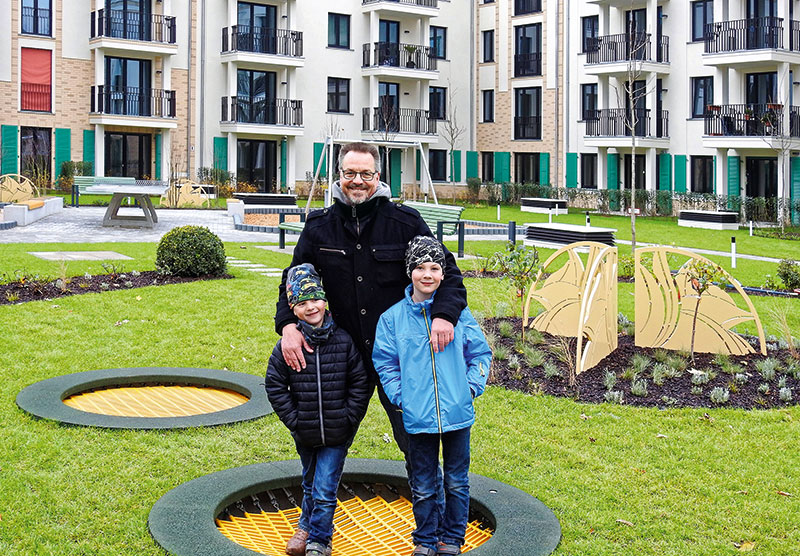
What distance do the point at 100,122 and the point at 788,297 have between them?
30.6 metres

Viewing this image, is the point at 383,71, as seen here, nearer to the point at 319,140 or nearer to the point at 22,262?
the point at 319,140

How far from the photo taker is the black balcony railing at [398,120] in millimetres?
45344

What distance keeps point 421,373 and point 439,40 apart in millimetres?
45246

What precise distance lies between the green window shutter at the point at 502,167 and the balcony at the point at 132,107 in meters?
15.3

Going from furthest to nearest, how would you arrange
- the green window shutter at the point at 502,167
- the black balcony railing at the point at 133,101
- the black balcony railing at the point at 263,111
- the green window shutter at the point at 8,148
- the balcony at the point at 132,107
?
the green window shutter at the point at 502,167 → the black balcony railing at the point at 263,111 → the black balcony railing at the point at 133,101 → the balcony at the point at 132,107 → the green window shutter at the point at 8,148

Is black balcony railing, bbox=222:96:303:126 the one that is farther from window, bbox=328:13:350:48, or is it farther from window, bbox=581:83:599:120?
window, bbox=581:83:599:120

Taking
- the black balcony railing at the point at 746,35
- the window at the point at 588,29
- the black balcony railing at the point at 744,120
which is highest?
the window at the point at 588,29

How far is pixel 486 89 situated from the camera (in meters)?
48.6

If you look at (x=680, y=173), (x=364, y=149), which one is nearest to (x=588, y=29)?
(x=680, y=173)

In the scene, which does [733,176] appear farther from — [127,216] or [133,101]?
[133,101]

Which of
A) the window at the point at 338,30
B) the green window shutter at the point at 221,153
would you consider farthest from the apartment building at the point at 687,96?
the green window shutter at the point at 221,153

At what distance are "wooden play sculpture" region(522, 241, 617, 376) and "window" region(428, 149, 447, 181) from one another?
37.9m

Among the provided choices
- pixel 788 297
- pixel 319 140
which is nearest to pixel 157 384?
pixel 788 297

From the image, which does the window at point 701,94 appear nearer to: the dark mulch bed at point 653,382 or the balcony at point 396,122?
the balcony at point 396,122
